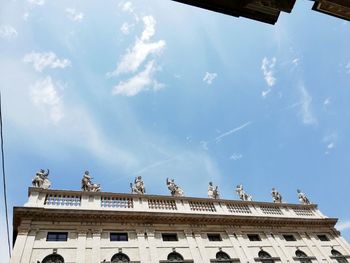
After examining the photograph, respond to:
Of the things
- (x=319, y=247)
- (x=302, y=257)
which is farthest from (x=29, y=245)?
(x=319, y=247)

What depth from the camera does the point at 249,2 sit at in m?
7.32

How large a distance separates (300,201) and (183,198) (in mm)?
13579

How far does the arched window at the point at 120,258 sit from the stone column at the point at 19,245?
490 centimetres

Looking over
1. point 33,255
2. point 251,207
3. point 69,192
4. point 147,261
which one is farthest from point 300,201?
point 33,255

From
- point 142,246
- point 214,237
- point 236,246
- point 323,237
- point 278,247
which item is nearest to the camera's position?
point 142,246

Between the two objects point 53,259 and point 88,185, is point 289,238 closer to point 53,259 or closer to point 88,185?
point 88,185

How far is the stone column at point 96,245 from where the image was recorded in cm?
1534

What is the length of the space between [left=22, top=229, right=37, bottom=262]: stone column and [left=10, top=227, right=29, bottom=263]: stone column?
16 centimetres

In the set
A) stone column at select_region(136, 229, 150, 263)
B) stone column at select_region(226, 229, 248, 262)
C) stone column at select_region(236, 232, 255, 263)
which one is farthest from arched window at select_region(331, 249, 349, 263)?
stone column at select_region(136, 229, 150, 263)

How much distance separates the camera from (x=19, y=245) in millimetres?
14422

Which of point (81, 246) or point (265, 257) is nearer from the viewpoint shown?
point (81, 246)

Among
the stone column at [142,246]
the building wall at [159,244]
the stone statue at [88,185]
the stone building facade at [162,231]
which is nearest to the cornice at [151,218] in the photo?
the stone building facade at [162,231]

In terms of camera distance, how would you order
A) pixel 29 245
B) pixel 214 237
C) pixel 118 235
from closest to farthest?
pixel 29 245 < pixel 118 235 < pixel 214 237

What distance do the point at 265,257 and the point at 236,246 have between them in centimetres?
227
